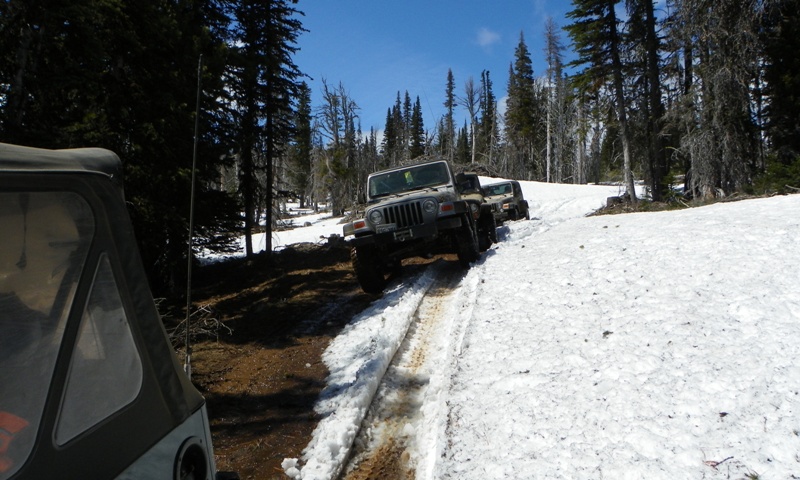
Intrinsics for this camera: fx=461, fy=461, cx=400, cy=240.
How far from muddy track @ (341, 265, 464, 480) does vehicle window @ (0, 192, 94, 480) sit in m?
2.91

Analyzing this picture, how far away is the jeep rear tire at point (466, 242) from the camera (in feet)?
29.1

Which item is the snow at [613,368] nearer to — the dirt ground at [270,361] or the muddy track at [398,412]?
the muddy track at [398,412]

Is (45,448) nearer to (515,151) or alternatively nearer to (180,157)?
(180,157)

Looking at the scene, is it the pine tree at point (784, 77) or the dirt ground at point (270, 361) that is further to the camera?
the pine tree at point (784, 77)

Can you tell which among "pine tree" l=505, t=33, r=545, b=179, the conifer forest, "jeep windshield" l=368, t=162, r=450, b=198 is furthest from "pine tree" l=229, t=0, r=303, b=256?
"pine tree" l=505, t=33, r=545, b=179

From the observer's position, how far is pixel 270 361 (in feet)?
20.5

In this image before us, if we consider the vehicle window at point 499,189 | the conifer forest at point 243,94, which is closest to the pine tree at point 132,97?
the conifer forest at point 243,94

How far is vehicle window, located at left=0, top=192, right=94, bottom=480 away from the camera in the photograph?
1.14 m

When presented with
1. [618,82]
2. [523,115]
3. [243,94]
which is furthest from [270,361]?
[523,115]

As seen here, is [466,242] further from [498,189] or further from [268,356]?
[498,189]

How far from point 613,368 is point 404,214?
4.82 metres

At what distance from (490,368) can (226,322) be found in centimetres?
585

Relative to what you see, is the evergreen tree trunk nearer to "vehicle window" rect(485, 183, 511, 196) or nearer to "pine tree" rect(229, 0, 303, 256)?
"vehicle window" rect(485, 183, 511, 196)

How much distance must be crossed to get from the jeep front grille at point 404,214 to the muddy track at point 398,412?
6.42 feet
